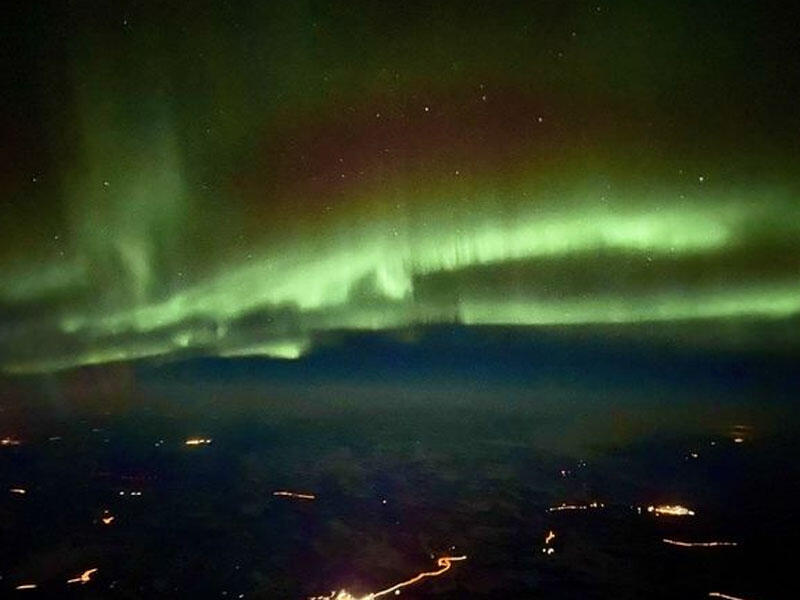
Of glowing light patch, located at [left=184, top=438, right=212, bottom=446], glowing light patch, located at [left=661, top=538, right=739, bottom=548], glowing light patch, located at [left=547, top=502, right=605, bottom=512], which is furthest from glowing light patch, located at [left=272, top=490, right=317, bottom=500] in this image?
glowing light patch, located at [left=184, top=438, right=212, bottom=446]

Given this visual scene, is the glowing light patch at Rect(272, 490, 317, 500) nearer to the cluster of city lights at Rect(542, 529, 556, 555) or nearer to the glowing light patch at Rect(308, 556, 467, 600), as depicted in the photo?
the cluster of city lights at Rect(542, 529, 556, 555)

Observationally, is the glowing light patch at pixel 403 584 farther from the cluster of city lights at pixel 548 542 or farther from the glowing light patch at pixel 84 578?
the glowing light patch at pixel 84 578

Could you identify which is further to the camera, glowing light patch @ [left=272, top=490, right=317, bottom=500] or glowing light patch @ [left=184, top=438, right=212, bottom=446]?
glowing light patch @ [left=184, top=438, right=212, bottom=446]

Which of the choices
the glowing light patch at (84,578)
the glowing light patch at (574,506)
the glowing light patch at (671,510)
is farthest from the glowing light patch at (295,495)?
the glowing light patch at (671,510)

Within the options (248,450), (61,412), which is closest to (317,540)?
(248,450)

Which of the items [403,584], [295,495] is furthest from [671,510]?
[403,584]

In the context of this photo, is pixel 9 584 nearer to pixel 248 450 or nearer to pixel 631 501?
pixel 631 501
